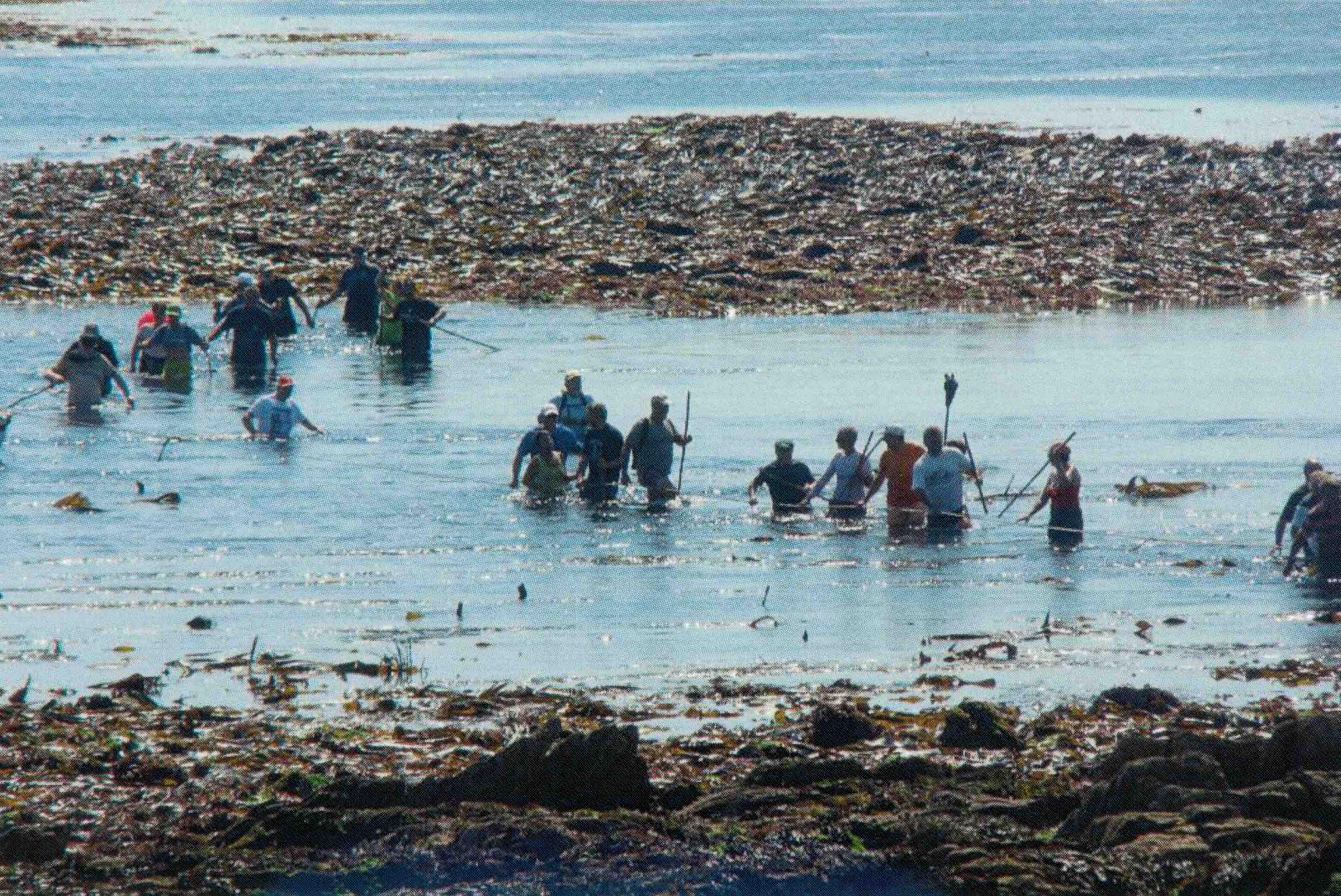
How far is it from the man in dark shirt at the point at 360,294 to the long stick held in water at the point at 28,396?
18.9 feet

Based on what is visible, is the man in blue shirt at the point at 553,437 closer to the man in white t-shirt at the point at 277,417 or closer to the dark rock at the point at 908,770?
the man in white t-shirt at the point at 277,417

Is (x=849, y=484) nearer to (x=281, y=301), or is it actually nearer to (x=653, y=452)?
(x=653, y=452)

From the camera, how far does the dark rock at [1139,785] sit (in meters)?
10.6

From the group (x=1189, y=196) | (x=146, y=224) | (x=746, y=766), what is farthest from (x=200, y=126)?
(x=746, y=766)

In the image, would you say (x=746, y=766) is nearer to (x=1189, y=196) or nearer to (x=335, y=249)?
(x=335, y=249)

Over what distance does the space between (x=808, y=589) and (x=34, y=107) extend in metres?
58.2

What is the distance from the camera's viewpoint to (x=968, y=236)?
42.2m

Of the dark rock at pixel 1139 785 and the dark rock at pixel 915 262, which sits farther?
the dark rock at pixel 915 262

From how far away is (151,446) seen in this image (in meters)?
26.4

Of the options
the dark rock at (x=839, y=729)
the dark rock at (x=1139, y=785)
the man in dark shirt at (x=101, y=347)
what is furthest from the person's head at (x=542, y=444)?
the dark rock at (x=1139, y=785)

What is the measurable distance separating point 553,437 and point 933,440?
15.2 ft

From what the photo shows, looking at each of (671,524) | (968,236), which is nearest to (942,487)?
(671,524)

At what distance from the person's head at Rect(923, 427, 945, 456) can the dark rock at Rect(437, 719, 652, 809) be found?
33.2 feet

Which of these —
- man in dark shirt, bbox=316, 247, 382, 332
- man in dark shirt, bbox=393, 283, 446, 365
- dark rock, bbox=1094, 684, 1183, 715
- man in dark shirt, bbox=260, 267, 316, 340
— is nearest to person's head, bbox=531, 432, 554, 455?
man in dark shirt, bbox=393, 283, 446, 365
